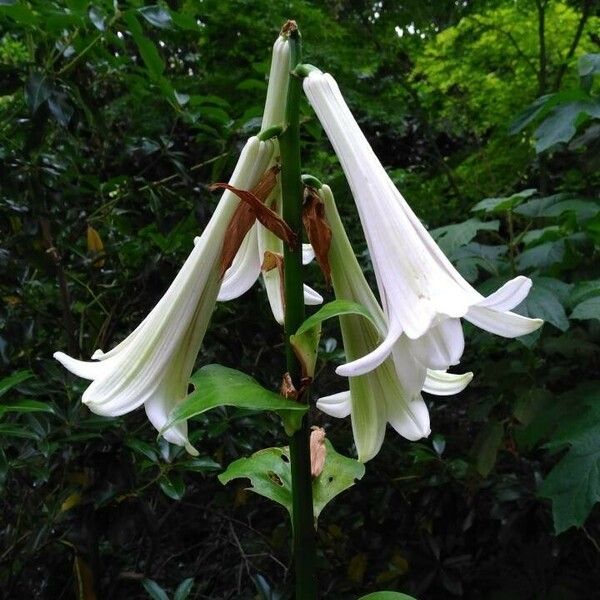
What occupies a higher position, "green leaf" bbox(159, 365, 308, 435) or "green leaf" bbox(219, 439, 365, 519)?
"green leaf" bbox(159, 365, 308, 435)

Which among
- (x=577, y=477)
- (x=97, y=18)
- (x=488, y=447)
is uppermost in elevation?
(x=97, y=18)

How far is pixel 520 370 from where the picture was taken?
154 centimetres

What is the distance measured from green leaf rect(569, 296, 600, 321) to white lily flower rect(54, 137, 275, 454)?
0.71 meters

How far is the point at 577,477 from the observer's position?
3.81 feet

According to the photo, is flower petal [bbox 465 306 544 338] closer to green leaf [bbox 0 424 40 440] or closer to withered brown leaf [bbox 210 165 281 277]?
withered brown leaf [bbox 210 165 281 277]

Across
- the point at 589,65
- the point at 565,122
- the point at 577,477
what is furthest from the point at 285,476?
the point at 589,65

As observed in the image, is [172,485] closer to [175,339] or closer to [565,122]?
[175,339]

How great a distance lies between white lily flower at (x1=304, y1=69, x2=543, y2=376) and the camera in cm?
54

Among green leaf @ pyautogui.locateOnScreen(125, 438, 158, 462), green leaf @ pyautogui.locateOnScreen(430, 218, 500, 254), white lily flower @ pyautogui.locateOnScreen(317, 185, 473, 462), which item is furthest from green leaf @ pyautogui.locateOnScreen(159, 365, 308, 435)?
green leaf @ pyautogui.locateOnScreen(430, 218, 500, 254)

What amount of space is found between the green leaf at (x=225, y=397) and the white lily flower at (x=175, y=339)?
71 millimetres

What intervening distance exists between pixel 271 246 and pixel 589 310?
0.66 meters

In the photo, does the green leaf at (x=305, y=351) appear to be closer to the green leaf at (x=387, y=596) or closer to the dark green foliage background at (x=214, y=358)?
the green leaf at (x=387, y=596)

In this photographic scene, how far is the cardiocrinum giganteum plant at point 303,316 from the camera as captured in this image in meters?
0.57

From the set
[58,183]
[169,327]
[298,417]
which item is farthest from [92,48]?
[298,417]
